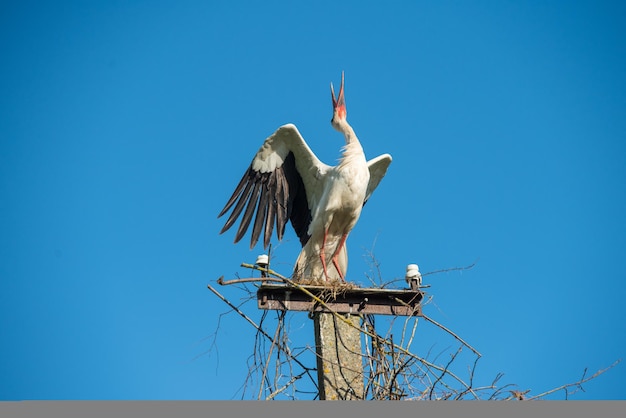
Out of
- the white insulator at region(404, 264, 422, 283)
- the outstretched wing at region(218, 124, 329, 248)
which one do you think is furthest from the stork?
the white insulator at region(404, 264, 422, 283)

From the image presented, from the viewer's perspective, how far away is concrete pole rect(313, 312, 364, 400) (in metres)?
4.90

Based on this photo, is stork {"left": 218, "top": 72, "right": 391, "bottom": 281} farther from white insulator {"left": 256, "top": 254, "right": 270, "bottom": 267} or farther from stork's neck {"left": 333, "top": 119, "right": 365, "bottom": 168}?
white insulator {"left": 256, "top": 254, "right": 270, "bottom": 267}

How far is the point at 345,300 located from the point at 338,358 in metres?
0.42

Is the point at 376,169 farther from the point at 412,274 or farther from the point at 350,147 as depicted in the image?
the point at 412,274

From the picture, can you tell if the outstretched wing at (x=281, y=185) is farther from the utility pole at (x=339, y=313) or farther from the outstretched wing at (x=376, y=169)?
the utility pole at (x=339, y=313)

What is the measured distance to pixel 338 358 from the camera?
5.04 meters

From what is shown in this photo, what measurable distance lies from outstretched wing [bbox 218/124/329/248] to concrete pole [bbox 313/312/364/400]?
7.12 ft

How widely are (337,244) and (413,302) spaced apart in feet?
5.35

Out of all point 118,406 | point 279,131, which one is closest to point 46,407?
point 118,406

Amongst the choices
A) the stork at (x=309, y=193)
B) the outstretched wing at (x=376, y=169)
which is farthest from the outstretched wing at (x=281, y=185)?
the outstretched wing at (x=376, y=169)

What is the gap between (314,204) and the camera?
24.1 ft

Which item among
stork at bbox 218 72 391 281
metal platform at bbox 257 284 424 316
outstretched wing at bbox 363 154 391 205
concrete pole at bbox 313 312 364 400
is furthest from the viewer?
outstretched wing at bbox 363 154 391 205

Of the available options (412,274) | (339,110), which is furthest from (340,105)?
(412,274)

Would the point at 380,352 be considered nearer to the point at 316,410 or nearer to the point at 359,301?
the point at 359,301
